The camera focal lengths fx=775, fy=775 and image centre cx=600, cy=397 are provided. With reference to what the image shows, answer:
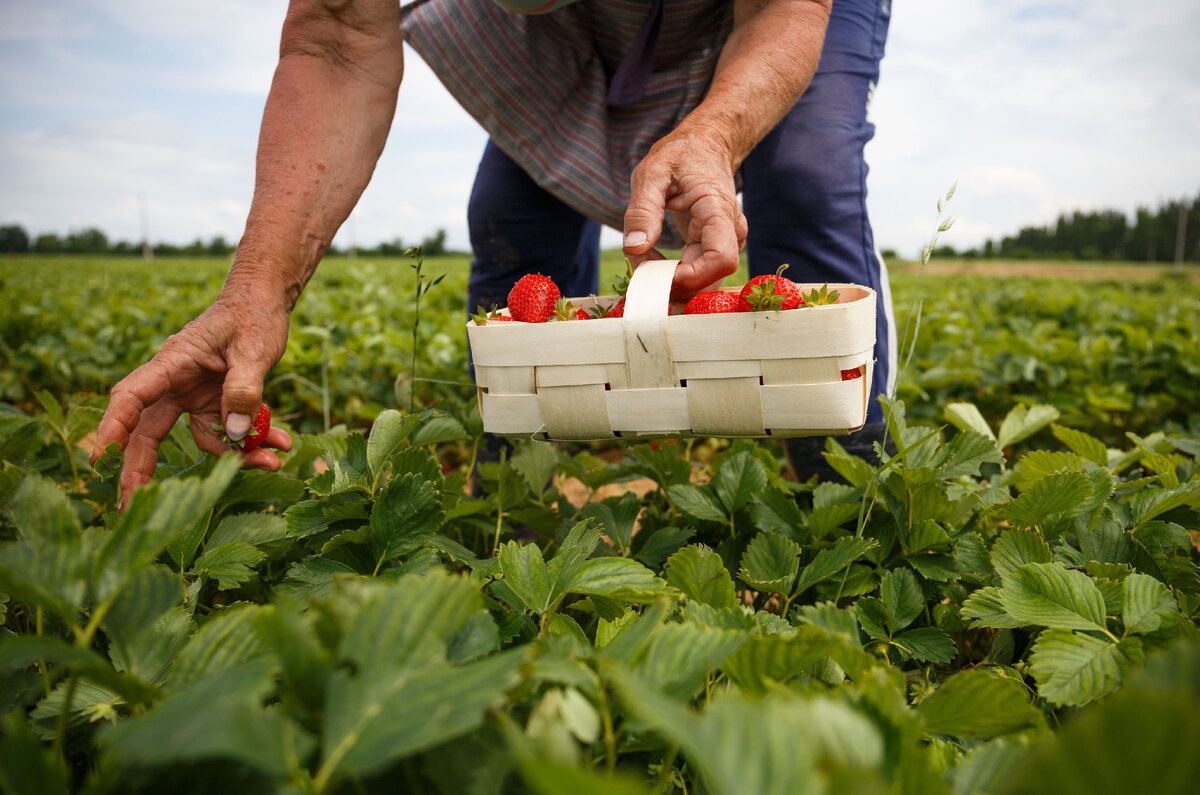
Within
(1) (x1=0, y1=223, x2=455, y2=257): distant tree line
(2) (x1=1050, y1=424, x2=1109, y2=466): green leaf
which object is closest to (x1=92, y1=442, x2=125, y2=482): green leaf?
(2) (x1=1050, y1=424, x2=1109, y2=466): green leaf

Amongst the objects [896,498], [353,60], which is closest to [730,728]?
[896,498]

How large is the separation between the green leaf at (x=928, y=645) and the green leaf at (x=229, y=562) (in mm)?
832

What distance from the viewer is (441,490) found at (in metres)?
1.15

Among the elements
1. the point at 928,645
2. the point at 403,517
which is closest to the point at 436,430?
the point at 403,517

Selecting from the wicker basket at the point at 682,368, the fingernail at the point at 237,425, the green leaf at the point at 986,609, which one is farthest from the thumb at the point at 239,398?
the green leaf at the point at 986,609

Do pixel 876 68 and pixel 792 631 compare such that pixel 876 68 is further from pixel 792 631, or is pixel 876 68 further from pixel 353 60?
pixel 792 631

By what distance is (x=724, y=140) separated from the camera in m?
1.31

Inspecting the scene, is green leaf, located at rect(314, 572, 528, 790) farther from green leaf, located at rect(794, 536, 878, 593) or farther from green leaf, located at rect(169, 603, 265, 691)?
green leaf, located at rect(794, 536, 878, 593)

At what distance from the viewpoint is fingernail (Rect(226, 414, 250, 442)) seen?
1.18 meters

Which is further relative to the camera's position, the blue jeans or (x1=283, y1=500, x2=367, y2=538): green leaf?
the blue jeans

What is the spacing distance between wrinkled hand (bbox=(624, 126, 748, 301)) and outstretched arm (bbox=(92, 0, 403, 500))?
63cm

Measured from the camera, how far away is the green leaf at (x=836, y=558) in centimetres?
99

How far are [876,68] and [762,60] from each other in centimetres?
62

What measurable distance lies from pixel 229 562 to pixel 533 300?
0.57 meters
